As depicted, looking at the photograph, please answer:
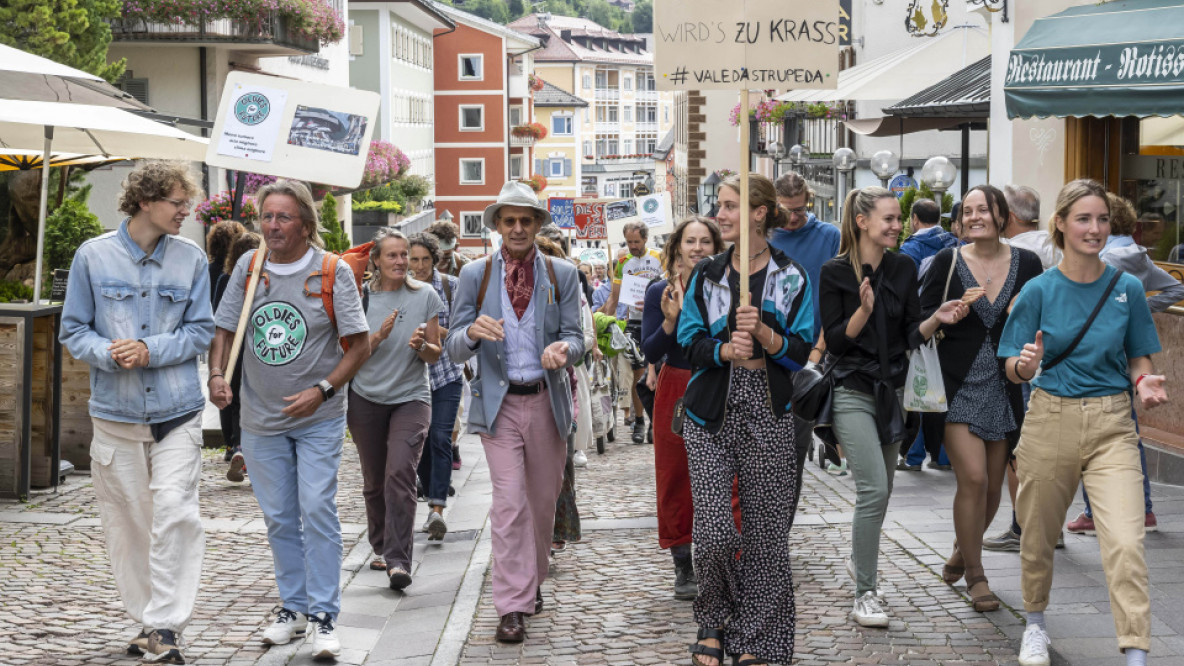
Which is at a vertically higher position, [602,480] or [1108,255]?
[1108,255]

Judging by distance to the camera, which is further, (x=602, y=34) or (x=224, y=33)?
(x=602, y=34)

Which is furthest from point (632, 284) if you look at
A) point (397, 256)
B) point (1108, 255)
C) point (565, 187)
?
point (565, 187)

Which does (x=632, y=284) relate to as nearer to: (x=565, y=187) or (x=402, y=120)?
(x=402, y=120)

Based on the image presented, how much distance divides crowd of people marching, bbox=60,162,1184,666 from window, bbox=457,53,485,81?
75.1 m

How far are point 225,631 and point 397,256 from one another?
93.0 inches

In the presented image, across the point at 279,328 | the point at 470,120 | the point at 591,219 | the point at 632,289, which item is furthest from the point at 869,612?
the point at 470,120

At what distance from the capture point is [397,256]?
8.58 m

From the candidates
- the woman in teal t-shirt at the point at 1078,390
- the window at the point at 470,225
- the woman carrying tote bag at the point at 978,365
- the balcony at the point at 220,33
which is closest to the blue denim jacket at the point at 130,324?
the woman carrying tote bag at the point at 978,365

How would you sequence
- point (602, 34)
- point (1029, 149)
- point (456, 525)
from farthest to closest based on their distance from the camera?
point (602, 34) < point (1029, 149) < point (456, 525)

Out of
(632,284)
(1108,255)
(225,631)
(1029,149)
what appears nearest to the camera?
(225,631)

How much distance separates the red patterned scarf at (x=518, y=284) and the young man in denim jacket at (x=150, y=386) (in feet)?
4.59

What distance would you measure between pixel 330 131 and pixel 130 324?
191 centimetres

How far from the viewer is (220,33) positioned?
102 feet

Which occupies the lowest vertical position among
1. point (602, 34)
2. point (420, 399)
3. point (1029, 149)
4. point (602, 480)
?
point (602, 480)
